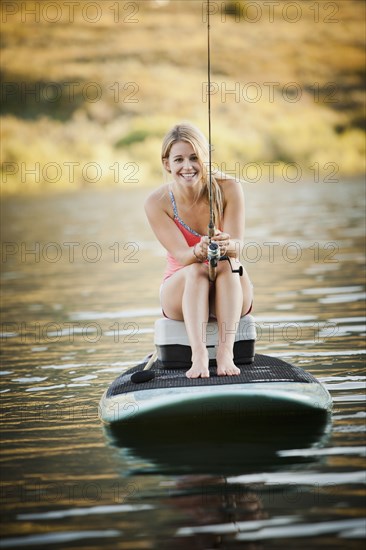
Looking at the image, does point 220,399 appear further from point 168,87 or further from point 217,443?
point 168,87

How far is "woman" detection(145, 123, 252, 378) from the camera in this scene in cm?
651

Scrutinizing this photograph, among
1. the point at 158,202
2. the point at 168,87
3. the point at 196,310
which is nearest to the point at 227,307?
the point at 196,310

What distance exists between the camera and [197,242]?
7.03 metres

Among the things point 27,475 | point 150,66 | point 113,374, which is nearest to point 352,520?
point 27,475

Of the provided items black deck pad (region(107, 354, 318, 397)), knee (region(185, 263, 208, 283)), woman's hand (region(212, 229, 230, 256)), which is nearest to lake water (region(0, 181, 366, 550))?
black deck pad (region(107, 354, 318, 397))

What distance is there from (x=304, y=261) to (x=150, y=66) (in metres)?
63.4

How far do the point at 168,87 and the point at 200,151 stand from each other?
221 feet

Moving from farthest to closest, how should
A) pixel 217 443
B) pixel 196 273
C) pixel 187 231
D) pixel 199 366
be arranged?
pixel 187 231 < pixel 196 273 < pixel 199 366 < pixel 217 443

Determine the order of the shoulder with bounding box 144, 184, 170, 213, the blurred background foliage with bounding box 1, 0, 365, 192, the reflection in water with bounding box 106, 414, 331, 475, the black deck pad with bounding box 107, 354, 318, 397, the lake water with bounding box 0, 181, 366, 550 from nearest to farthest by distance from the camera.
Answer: the lake water with bounding box 0, 181, 366, 550
the reflection in water with bounding box 106, 414, 331, 475
the black deck pad with bounding box 107, 354, 318, 397
the shoulder with bounding box 144, 184, 170, 213
the blurred background foliage with bounding box 1, 0, 365, 192

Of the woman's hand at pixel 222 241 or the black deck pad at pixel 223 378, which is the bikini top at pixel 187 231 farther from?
the black deck pad at pixel 223 378

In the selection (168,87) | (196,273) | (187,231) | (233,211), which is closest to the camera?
(196,273)

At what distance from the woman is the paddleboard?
0.24 metres

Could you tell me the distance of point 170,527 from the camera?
4.71 m

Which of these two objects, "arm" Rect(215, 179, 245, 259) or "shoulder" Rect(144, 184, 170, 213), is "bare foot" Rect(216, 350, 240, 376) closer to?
"arm" Rect(215, 179, 245, 259)
